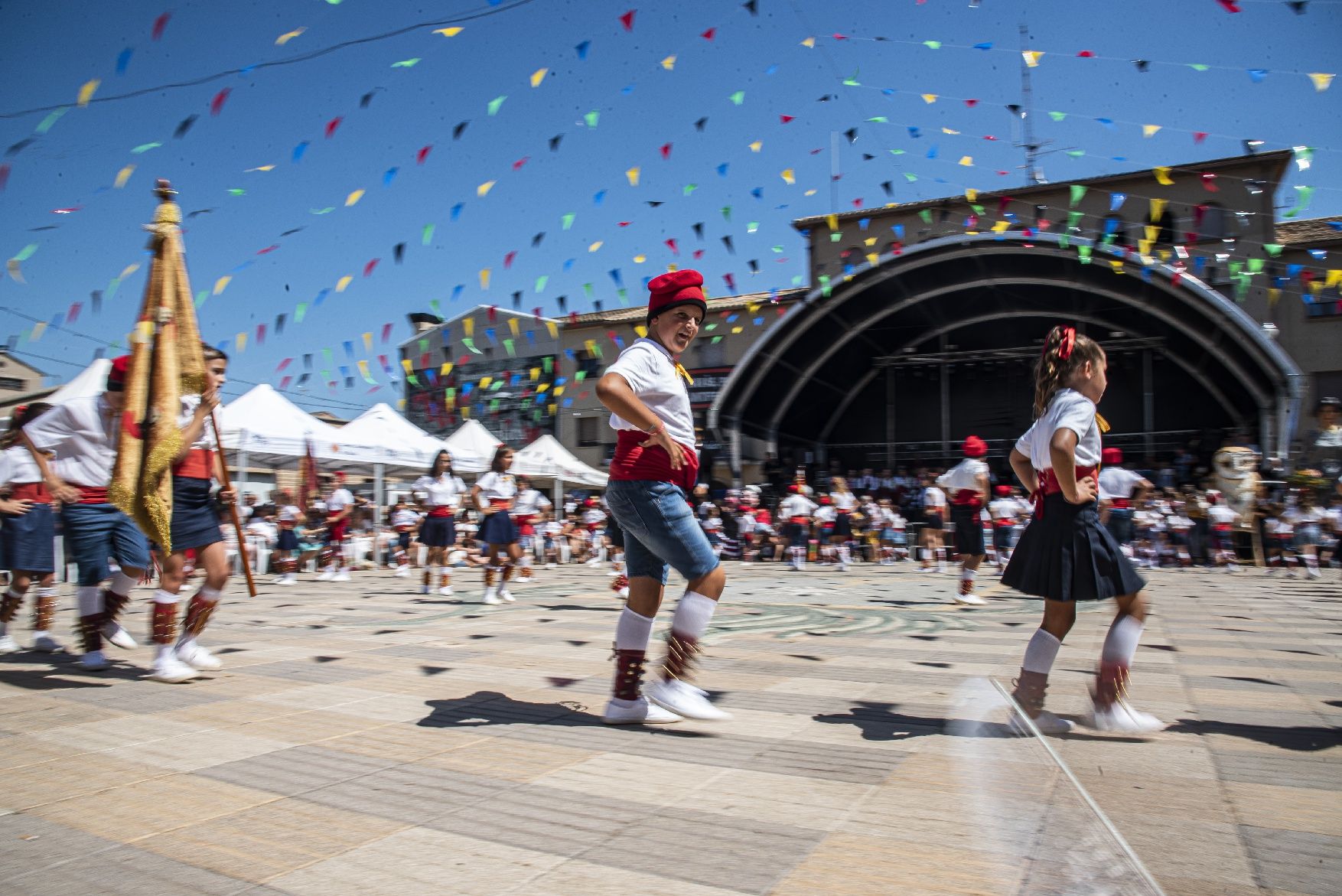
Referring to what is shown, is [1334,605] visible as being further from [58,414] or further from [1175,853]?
[58,414]

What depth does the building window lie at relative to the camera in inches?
1319

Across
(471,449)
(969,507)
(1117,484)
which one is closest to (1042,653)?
(969,507)

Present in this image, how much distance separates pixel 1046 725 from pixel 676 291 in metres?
2.21

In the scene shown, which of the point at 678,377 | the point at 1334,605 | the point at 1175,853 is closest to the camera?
the point at 1175,853

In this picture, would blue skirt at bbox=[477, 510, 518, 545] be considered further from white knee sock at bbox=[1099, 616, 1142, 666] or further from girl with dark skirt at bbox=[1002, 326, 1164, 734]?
white knee sock at bbox=[1099, 616, 1142, 666]

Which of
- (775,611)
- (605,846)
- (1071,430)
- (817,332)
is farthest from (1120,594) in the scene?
(817,332)

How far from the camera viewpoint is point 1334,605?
9.13 m

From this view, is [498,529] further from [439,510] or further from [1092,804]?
[1092,804]

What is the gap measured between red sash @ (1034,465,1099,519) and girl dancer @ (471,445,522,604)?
22.2 feet

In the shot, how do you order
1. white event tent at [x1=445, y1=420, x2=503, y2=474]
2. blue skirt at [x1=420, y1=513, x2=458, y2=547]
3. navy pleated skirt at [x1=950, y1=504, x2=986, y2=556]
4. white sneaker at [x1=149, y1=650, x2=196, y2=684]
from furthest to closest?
white event tent at [x1=445, y1=420, x2=503, y2=474] < blue skirt at [x1=420, y1=513, x2=458, y2=547] < navy pleated skirt at [x1=950, y1=504, x2=986, y2=556] < white sneaker at [x1=149, y1=650, x2=196, y2=684]

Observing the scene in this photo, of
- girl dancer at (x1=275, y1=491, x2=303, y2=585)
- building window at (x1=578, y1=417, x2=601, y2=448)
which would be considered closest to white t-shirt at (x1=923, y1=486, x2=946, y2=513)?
girl dancer at (x1=275, y1=491, x2=303, y2=585)

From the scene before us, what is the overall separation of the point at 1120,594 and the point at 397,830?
8.69 feet

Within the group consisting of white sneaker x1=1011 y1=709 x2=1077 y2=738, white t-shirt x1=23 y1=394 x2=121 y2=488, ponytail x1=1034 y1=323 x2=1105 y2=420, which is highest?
ponytail x1=1034 y1=323 x2=1105 y2=420

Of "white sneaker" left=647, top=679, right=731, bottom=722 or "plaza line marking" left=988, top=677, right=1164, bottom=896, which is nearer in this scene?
"plaza line marking" left=988, top=677, right=1164, bottom=896
